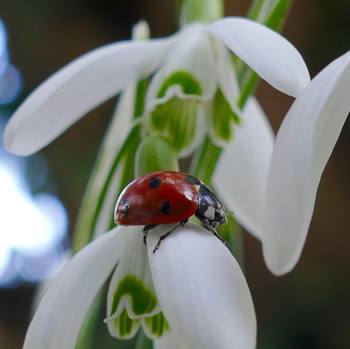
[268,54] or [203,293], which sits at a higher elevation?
[268,54]

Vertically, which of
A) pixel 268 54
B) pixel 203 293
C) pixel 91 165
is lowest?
pixel 91 165

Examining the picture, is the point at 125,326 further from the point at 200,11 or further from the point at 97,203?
the point at 200,11

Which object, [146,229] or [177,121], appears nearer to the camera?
[146,229]

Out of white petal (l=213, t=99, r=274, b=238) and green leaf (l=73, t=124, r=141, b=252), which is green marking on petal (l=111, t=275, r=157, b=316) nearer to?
green leaf (l=73, t=124, r=141, b=252)

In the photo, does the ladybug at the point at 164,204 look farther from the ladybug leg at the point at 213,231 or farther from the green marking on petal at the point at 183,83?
the green marking on petal at the point at 183,83

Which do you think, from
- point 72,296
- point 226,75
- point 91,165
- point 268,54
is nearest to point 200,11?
point 226,75

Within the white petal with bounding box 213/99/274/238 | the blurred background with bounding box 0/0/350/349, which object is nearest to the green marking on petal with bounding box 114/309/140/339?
the white petal with bounding box 213/99/274/238
